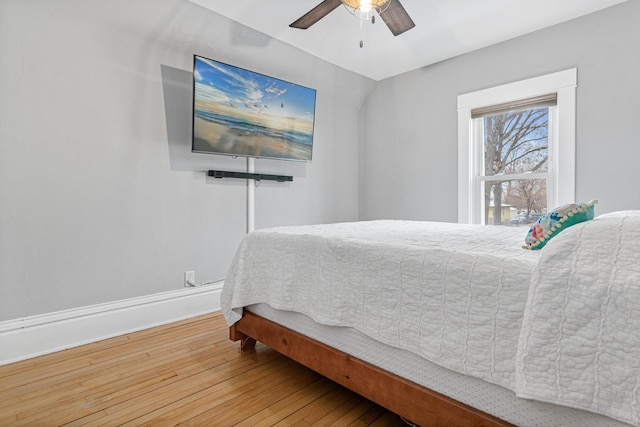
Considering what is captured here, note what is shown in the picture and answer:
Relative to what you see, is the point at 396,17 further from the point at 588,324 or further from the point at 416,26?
the point at 588,324

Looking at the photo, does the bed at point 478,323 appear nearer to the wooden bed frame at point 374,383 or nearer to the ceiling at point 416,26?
the wooden bed frame at point 374,383

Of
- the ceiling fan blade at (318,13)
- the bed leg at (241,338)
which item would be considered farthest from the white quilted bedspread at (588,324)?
the ceiling fan blade at (318,13)

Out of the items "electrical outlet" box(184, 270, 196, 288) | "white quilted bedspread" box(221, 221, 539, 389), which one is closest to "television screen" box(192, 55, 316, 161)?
"electrical outlet" box(184, 270, 196, 288)

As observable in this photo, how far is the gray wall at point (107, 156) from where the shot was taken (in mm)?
1995

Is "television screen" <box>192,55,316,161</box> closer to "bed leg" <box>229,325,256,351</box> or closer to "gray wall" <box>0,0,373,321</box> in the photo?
"gray wall" <box>0,0,373,321</box>

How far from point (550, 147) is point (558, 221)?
220 cm

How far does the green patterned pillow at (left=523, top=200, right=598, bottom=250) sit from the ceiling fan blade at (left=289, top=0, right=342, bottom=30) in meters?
1.61

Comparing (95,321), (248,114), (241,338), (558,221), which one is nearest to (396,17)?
(248,114)

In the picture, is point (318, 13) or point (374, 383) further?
point (318, 13)

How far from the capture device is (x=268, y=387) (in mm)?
1647

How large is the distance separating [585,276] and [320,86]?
3332 millimetres

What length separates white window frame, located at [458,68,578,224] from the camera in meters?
2.77

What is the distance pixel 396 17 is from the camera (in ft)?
6.85

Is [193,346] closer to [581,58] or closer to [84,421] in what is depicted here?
[84,421]
